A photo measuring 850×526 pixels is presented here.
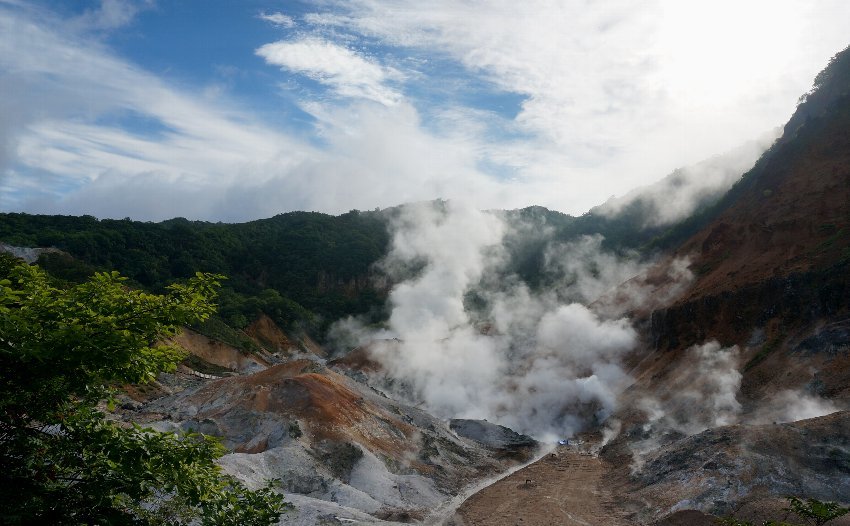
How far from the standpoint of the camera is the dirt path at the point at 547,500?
22.2 meters

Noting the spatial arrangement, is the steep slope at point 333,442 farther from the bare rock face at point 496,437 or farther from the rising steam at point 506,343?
the rising steam at point 506,343

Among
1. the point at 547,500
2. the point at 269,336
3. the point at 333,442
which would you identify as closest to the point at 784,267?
the point at 547,500

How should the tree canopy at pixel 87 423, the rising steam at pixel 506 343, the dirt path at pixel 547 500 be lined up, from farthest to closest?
the rising steam at pixel 506 343 → the dirt path at pixel 547 500 → the tree canopy at pixel 87 423

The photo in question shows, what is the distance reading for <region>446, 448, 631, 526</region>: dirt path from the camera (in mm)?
22188

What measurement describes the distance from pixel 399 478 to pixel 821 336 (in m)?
26.4

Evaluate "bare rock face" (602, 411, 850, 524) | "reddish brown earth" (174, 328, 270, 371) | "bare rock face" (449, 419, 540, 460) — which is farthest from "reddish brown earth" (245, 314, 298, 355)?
"bare rock face" (602, 411, 850, 524)

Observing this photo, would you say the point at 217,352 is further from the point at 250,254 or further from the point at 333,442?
the point at 250,254

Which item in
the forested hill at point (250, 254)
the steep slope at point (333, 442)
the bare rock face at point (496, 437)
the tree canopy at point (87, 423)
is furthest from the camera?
the forested hill at point (250, 254)

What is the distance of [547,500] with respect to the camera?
81.5ft

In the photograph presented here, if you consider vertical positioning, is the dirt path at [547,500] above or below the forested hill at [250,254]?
below

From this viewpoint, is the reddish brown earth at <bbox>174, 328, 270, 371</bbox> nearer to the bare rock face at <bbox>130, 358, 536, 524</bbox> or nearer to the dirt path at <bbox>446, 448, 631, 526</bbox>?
the bare rock face at <bbox>130, 358, 536, 524</bbox>

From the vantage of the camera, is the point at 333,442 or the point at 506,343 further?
the point at 506,343

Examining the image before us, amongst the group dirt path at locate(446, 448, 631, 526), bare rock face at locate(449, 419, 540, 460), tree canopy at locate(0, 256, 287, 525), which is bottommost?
bare rock face at locate(449, 419, 540, 460)

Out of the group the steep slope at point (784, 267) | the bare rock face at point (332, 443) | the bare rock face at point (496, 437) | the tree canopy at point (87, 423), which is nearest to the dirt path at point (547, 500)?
the bare rock face at point (332, 443)
